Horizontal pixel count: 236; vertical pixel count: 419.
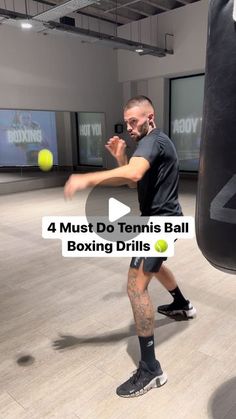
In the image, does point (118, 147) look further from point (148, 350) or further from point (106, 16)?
point (106, 16)

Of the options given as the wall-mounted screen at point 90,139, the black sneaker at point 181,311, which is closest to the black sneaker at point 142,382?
the black sneaker at point 181,311

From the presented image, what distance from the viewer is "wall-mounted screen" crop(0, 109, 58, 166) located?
8.92 metres

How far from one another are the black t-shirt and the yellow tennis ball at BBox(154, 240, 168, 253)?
18 centimetres

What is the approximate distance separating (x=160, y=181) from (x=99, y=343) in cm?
114

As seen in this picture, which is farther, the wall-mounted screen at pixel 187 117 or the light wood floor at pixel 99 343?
the wall-mounted screen at pixel 187 117

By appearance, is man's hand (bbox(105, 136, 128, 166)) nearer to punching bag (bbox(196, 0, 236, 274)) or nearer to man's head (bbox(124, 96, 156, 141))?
man's head (bbox(124, 96, 156, 141))

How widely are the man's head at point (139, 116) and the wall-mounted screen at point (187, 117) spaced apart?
796cm

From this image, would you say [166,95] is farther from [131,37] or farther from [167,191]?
[167,191]

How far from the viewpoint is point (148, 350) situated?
5.84 feet

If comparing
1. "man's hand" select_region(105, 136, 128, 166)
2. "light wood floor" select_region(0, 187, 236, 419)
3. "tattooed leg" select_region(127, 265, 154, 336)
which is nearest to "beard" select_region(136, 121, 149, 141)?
"man's hand" select_region(105, 136, 128, 166)

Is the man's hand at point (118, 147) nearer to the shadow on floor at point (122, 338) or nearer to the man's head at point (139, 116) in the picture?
the man's head at point (139, 116)

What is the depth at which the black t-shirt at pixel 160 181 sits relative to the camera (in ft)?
5.64

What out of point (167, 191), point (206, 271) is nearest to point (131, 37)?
point (206, 271)

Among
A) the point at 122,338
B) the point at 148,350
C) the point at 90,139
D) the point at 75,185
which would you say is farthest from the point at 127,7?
the point at 148,350
